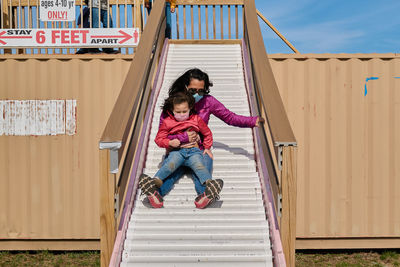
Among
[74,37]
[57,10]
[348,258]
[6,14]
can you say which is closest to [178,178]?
[348,258]

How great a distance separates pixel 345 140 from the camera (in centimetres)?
621

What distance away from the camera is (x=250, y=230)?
324 centimetres

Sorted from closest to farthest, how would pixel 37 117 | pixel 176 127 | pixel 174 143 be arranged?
pixel 174 143
pixel 176 127
pixel 37 117

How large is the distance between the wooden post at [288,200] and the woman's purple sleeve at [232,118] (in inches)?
41.3

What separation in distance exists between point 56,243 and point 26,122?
2.18 metres

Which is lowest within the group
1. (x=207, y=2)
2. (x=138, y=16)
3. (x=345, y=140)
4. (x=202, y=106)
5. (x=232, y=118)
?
(x=345, y=140)

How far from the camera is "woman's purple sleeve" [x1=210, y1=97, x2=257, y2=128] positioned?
3.87 meters

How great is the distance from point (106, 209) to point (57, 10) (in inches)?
241

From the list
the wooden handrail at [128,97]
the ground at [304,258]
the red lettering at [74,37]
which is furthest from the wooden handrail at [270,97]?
the red lettering at [74,37]

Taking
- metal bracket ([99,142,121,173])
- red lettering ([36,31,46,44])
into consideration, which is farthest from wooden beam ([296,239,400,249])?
red lettering ([36,31,46,44])

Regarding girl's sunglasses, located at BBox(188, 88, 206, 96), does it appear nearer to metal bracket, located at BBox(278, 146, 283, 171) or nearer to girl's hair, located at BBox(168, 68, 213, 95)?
girl's hair, located at BBox(168, 68, 213, 95)

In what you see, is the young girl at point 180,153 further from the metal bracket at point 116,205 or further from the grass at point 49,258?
the grass at point 49,258

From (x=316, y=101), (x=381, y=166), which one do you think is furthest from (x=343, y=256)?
(x=316, y=101)

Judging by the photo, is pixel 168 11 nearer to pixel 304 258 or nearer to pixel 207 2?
pixel 207 2
